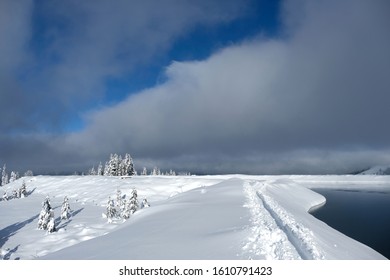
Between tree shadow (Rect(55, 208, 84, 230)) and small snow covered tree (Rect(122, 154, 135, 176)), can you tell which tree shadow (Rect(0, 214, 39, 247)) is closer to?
tree shadow (Rect(55, 208, 84, 230))

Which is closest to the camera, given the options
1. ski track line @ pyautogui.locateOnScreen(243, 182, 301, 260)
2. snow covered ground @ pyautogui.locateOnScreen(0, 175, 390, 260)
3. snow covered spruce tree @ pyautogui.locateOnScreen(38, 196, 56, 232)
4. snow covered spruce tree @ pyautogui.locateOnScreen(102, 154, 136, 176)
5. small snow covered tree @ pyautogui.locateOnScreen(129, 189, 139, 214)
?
ski track line @ pyautogui.locateOnScreen(243, 182, 301, 260)

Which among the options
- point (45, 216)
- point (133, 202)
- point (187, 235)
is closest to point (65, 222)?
point (45, 216)

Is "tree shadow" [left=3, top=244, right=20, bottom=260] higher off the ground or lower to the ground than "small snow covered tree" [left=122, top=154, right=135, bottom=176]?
lower

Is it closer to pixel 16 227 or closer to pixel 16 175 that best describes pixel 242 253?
pixel 16 227

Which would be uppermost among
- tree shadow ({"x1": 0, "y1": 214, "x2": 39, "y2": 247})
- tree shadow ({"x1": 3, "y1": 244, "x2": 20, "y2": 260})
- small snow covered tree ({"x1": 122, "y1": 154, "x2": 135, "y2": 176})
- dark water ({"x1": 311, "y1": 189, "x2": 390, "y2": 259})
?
small snow covered tree ({"x1": 122, "y1": 154, "x2": 135, "y2": 176})

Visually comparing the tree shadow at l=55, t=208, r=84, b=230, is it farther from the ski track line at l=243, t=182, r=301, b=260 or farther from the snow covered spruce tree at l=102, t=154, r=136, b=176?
the snow covered spruce tree at l=102, t=154, r=136, b=176

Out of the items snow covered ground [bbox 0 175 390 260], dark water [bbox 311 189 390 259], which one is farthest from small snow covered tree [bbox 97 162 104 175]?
dark water [bbox 311 189 390 259]

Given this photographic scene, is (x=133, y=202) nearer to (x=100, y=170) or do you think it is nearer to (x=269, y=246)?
(x=269, y=246)

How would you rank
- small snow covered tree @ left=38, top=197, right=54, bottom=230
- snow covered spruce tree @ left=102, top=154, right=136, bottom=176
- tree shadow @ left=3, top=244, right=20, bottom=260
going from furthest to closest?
snow covered spruce tree @ left=102, top=154, right=136, bottom=176 → small snow covered tree @ left=38, top=197, right=54, bottom=230 → tree shadow @ left=3, top=244, right=20, bottom=260

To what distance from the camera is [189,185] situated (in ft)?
250

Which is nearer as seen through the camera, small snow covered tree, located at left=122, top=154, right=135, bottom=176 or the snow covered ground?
the snow covered ground

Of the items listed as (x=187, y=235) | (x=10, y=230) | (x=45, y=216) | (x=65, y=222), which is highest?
(x=187, y=235)
